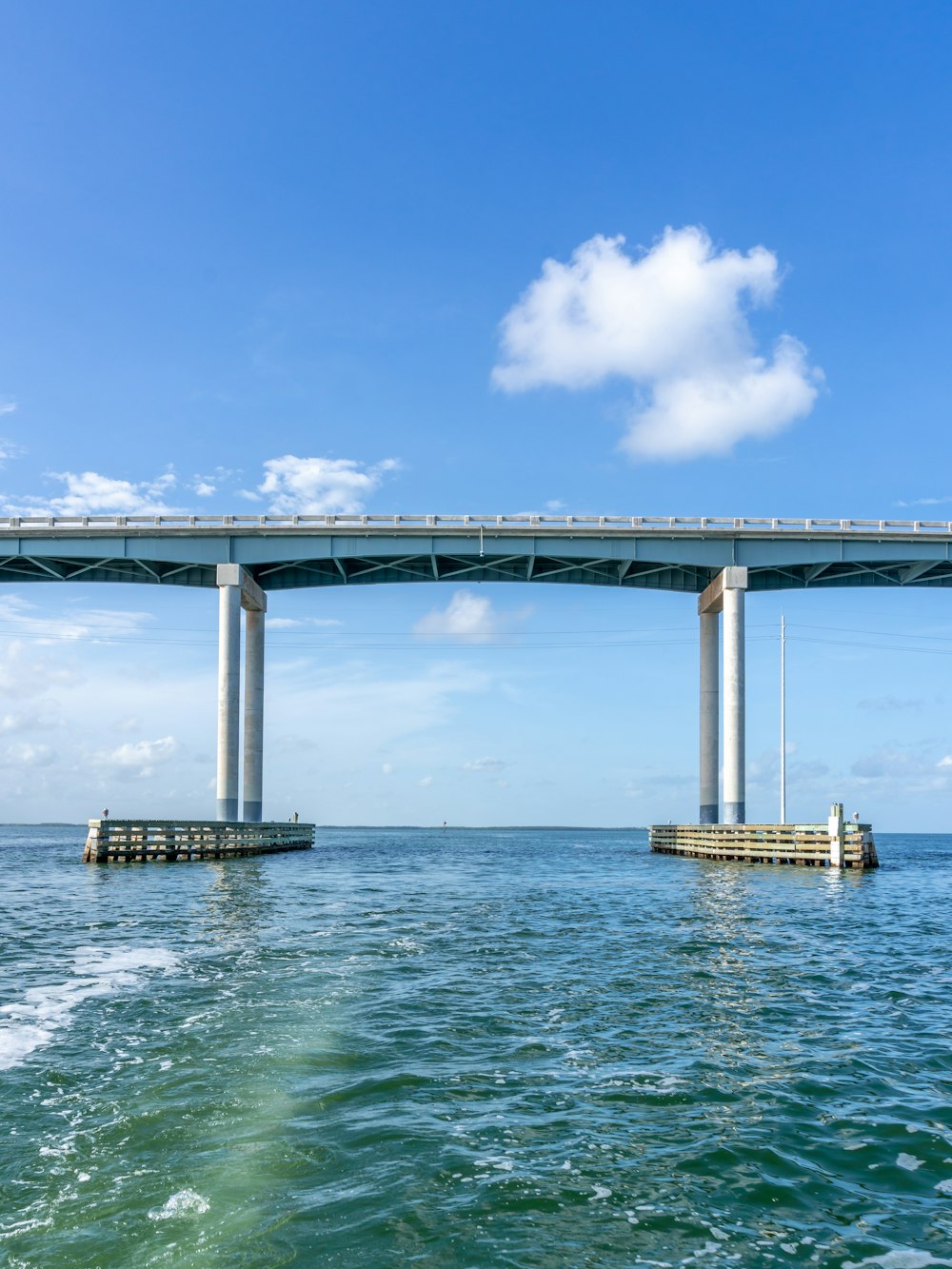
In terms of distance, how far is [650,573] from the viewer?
76250 millimetres

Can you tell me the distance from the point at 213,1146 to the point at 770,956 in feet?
45.8

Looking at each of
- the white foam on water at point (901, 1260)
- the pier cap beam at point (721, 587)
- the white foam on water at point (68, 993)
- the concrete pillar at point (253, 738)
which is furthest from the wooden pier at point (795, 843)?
the white foam on water at point (901, 1260)

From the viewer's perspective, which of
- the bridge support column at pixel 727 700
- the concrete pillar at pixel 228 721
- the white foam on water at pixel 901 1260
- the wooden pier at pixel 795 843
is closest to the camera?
the white foam on water at pixel 901 1260

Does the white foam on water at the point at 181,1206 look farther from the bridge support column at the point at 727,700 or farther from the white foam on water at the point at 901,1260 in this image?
the bridge support column at the point at 727,700

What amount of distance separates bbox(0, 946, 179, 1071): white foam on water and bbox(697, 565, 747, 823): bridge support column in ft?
163

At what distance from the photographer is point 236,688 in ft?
209

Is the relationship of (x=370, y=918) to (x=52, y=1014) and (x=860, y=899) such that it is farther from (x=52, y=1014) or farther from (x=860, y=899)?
(x=860, y=899)

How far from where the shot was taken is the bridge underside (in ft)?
230

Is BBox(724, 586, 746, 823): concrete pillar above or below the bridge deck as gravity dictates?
below

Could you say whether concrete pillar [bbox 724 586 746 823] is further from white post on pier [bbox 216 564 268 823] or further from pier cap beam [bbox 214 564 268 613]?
pier cap beam [bbox 214 564 268 613]

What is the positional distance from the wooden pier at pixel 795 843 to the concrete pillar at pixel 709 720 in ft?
26.0

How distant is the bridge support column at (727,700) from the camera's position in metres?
63.8

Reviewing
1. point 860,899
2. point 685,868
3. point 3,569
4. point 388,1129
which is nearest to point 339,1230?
point 388,1129

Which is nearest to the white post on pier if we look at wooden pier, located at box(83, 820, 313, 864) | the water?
wooden pier, located at box(83, 820, 313, 864)
